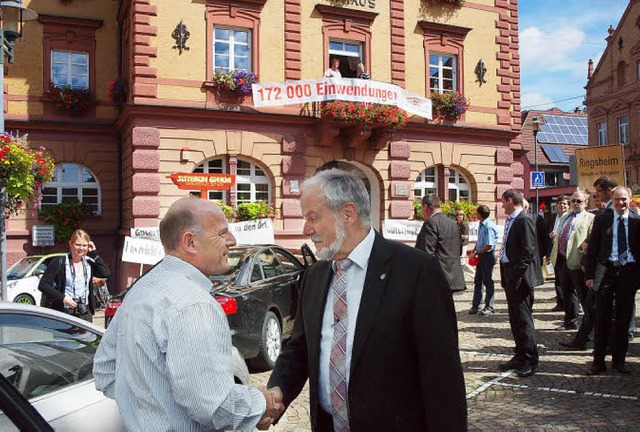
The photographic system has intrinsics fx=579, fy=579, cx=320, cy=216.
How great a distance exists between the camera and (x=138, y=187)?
51.4 feet

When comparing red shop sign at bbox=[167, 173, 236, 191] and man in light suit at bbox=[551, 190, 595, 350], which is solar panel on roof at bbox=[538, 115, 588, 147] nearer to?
red shop sign at bbox=[167, 173, 236, 191]

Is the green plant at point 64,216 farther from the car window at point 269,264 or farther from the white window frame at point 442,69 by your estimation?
the white window frame at point 442,69

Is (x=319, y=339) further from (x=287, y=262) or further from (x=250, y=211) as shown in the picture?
(x=250, y=211)

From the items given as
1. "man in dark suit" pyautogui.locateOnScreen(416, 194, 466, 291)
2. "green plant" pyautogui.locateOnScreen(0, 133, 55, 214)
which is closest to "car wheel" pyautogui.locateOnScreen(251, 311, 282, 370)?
"man in dark suit" pyautogui.locateOnScreen(416, 194, 466, 291)

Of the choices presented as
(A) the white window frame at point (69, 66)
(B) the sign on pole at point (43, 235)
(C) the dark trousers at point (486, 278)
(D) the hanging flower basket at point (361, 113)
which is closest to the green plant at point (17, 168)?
(C) the dark trousers at point (486, 278)

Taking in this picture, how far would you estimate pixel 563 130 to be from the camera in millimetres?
49844

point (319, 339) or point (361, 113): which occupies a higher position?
point (361, 113)

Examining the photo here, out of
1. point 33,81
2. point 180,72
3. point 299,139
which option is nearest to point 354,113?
point 299,139

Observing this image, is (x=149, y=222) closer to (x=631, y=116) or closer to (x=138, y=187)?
(x=138, y=187)

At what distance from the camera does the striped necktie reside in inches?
92.4

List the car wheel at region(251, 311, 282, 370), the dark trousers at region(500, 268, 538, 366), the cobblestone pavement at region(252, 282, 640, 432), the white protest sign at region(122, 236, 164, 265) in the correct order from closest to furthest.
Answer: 1. the cobblestone pavement at region(252, 282, 640, 432)
2. the dark trousers at region(500, 268, 538, 366)
3. the car wheel at region(251, 311, 282, 370)
4. the white protest sign at region(122, 236, 164, 265)

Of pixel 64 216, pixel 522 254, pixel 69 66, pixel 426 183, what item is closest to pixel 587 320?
pixel 522 254

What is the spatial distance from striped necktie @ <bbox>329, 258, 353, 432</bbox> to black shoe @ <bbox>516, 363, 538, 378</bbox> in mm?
4523

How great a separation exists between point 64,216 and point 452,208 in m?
12.3
